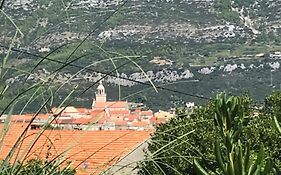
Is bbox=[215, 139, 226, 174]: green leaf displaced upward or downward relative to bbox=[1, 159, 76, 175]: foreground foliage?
downward

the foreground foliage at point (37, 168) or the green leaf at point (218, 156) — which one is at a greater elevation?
the foreground foliage at point (37, 168)

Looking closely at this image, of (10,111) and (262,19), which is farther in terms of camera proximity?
(262,19)

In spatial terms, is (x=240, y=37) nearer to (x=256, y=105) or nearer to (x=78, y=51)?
(x=256, y=105)

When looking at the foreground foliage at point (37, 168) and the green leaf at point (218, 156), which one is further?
the green leaf at point (218, 156)

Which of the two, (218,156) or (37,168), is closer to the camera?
(37,168)

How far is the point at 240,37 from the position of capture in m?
71.2

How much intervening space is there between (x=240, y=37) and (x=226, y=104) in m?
67.9

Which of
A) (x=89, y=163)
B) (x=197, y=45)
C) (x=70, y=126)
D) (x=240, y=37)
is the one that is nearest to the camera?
A: (x=89, y=163)

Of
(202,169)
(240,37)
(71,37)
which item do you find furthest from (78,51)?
(240,37)

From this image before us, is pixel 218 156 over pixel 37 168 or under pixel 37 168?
under

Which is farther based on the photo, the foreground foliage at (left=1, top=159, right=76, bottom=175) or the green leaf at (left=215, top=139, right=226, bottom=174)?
the green leaf at (left=215, top=139, right=226, bottom=174)

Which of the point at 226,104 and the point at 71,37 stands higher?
the point at 71,37

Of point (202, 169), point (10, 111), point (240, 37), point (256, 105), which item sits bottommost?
point (240, 37)

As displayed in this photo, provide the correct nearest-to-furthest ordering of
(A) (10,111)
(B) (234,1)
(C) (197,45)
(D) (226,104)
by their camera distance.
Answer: (A) (10,111)
(D) (226,104)
(C) (197,45)
(B) (234,1)
